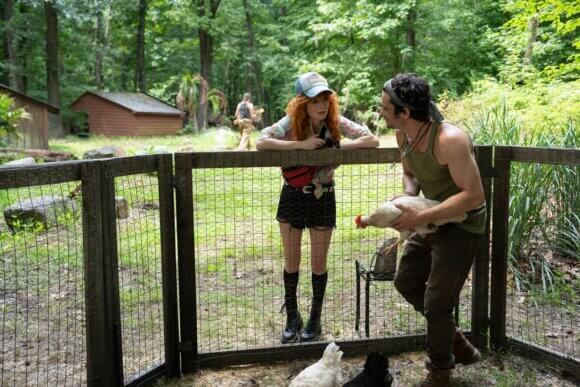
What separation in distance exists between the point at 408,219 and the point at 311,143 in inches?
34.6

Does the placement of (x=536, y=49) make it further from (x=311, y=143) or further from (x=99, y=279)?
(x=99, y=279)

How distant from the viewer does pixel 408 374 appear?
3.32 m

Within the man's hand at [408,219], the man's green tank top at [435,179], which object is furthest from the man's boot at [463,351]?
the man's hand at [408,219]

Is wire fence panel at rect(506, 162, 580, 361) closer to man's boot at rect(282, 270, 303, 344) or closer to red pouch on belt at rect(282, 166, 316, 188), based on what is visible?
man's boot at rect(282, 270, 303, 344)

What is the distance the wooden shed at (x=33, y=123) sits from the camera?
1861 cm

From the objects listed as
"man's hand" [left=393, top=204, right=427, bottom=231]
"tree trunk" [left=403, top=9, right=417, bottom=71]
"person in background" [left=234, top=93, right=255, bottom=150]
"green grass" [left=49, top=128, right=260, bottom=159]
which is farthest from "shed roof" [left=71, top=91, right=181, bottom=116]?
"man's hand" [left=393, top=204, right=427, bottom=231]

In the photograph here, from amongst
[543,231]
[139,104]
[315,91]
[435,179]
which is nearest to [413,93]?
[435,179]

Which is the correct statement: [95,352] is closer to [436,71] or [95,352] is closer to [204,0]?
[436,71]

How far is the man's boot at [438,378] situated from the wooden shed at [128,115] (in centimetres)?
2560

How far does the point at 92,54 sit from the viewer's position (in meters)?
34.4

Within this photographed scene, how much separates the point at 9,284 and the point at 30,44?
29.7m

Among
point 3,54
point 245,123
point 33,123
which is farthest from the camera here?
point 3,54

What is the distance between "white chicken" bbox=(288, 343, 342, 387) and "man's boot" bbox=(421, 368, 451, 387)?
1.72 ft

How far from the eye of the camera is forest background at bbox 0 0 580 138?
57.8 feet
